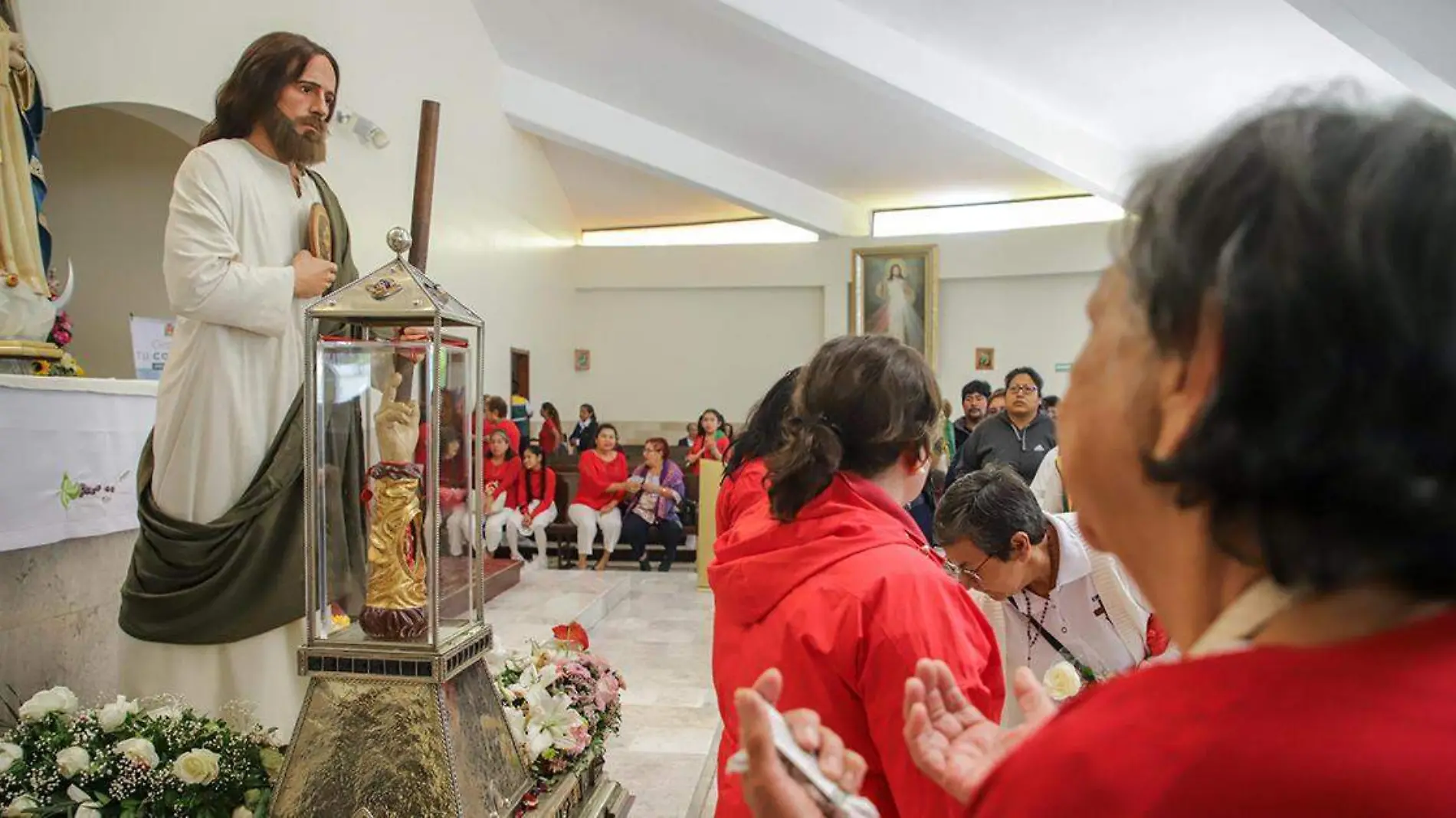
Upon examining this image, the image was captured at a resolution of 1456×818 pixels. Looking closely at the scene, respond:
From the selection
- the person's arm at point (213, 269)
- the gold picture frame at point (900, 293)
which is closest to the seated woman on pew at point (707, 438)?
the gold picture frame at point (900, 293)

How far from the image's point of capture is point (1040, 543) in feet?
7.03

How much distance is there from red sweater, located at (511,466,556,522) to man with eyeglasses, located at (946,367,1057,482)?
4.46 m

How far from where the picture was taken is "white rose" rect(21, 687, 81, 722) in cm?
229

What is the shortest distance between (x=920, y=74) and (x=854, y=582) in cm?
756

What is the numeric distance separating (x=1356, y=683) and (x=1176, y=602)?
0.14 meters

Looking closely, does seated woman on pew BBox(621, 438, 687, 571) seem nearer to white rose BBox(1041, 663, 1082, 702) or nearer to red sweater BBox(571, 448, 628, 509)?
red sweater BBox(571, 448, 628, 509)

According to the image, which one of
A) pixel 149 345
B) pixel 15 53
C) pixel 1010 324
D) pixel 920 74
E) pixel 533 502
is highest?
pixel 920 74

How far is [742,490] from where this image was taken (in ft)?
8.67

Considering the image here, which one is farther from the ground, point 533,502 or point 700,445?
point 700,445

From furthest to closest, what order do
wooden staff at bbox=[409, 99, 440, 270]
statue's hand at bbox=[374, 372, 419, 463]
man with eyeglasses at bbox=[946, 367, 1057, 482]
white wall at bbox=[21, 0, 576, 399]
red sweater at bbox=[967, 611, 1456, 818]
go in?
man with eyeglasses at bbox=[946, 367, 1057, 482] → white wall at bbox=[21, 0, 576, 399] → wooden staff at bbox=[409, 99, 440, 270] → statue's hand at bbox=[374, 372, 419, 463] → red sweater at bbox=[967, 611, 1456, 818]

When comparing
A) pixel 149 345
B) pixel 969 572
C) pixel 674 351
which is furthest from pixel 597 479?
pixel 969 572

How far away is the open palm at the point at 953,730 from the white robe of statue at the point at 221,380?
77.1 inches

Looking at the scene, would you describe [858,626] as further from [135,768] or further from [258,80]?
[258,80]

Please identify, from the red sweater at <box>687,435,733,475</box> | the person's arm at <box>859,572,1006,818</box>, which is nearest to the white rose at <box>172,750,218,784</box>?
the person's arm at <box>859,572,1006,818</box>
